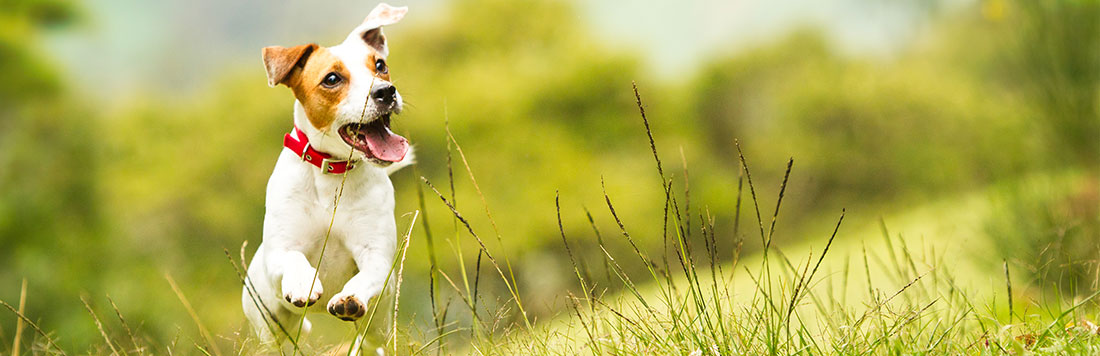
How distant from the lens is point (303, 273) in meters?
1.89

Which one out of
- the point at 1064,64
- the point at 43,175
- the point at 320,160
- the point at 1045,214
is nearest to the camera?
the point at 320,160

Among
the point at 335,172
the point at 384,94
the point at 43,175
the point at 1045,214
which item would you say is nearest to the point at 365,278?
the point at 335,172

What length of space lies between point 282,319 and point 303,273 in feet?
1.30

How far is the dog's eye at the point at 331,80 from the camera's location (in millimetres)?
1958

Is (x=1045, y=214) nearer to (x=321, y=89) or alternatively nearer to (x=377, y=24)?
(x=377, y=24)

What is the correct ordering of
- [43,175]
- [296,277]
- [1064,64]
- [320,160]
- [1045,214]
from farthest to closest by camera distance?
[43,175], [1064,64], [1045,214], [320,160], [296,277]

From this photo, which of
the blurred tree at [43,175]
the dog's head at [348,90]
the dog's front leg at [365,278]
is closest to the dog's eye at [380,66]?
the dog's head at [348,90]

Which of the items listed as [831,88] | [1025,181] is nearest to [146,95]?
[831,88]

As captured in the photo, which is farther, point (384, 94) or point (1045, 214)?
point (1045, 214)

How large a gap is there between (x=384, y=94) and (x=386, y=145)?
0.12 m

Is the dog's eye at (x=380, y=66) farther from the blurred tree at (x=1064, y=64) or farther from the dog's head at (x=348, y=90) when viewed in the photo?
the blurred tree at (x=1064, y=64)

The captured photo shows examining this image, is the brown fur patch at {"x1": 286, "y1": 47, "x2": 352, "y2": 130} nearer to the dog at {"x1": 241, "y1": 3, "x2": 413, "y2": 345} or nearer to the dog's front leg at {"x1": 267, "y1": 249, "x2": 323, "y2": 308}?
the dog at {"x1": 241, "y1": 3, "x2": 413, "y2": 345}

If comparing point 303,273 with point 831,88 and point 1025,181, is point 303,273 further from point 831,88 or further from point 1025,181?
point 831,88

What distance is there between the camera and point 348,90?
193 centimetres
